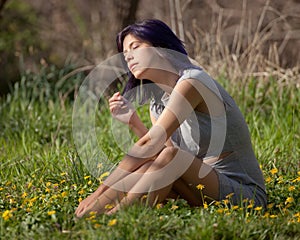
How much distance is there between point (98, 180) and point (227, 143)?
0.88 meters

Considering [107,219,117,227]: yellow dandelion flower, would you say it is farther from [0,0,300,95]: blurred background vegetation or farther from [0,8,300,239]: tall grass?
[0,0,300,95]: blurred background vegetation

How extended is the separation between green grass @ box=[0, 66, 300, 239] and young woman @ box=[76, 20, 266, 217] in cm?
14

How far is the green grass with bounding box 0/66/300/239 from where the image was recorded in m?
2.90

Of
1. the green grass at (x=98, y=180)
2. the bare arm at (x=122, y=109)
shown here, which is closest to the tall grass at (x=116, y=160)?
→ the green grass at (x=98, y=180)

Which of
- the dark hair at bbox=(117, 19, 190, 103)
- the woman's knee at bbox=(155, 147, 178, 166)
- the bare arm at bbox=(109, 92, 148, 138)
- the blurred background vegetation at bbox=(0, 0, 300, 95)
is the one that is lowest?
the blurred background vegetation at bbox=(0, 0, 300, 95)

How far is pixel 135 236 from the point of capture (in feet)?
9.21

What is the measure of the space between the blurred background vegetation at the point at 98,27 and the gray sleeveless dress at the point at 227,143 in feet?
12.4

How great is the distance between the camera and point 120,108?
144 inches

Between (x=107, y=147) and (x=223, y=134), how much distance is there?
162 cm

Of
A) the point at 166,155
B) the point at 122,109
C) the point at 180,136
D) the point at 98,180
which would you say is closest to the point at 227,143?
the point at 180,136

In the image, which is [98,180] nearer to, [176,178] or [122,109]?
[122,109]

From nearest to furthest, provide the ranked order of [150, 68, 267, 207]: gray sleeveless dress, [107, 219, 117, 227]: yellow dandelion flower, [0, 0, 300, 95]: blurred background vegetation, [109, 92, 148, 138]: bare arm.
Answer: [107, 219, 117, 227]: yellow dandelion flower < [150, 68, 267, 207]: gray sleeveless dress < [109, 92, 148, 138]: bare arm < [0, 0, 300, 95]: blurred background vegetation

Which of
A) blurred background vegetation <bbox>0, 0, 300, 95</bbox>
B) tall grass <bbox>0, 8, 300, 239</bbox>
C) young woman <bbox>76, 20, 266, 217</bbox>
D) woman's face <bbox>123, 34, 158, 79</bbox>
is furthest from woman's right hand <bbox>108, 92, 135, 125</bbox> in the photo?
blurred background vegetation <bbox>0, 0, 300, 95</bbox>

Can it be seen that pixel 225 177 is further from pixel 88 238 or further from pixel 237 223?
pixel 88 238
